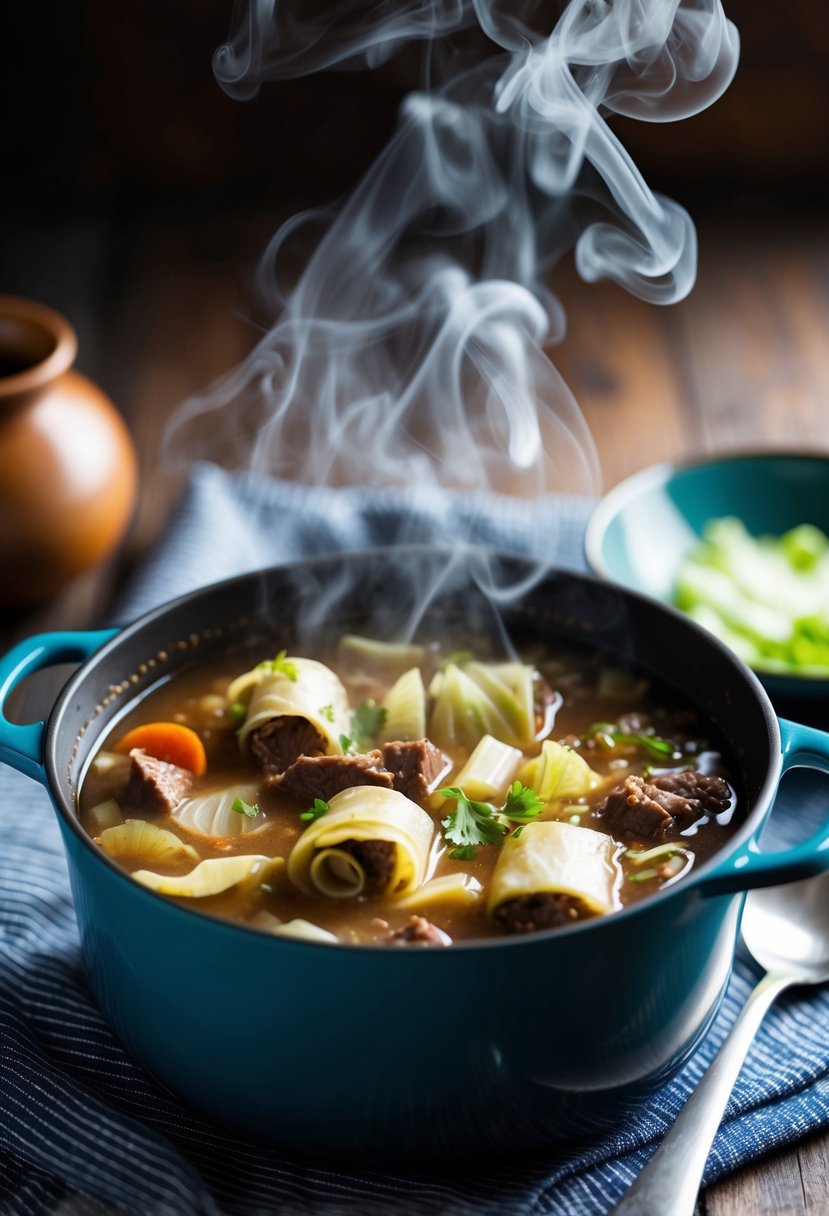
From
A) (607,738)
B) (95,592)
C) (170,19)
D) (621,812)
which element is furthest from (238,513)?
(170,19)

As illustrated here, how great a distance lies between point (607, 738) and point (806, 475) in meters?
1.88

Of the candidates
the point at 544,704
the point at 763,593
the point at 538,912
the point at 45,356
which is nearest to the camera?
the point at 538,912

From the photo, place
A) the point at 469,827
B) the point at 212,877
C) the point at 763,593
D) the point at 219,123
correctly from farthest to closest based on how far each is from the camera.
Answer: the point at 219,123, the point at 763,593, the point at 469,827, the point at 212,877

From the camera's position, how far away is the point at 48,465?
4.07 meters

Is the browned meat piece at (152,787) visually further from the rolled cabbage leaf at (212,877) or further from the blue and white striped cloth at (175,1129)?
the blue and white striped cloth at (175,1129)

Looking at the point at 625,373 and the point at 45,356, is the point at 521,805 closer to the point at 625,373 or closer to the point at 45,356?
the point at 45,356

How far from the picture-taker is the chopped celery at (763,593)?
12.5 ft

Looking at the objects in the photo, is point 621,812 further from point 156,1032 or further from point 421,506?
point 421,506

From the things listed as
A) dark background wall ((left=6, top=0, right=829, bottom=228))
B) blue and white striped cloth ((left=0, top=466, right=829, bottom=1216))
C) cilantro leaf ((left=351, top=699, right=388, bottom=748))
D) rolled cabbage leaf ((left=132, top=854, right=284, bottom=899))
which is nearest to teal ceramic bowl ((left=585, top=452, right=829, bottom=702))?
cilantro leaf ((left=351, top=699, right=388, bottom=748))

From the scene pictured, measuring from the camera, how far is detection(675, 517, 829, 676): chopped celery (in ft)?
12.5

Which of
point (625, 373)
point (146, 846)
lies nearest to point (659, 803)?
point (146, 846)

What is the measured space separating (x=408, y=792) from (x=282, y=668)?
1.49 feet

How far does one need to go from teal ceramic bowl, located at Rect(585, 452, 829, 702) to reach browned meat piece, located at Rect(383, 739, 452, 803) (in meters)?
1.62

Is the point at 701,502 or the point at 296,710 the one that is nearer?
the point at 296,710
